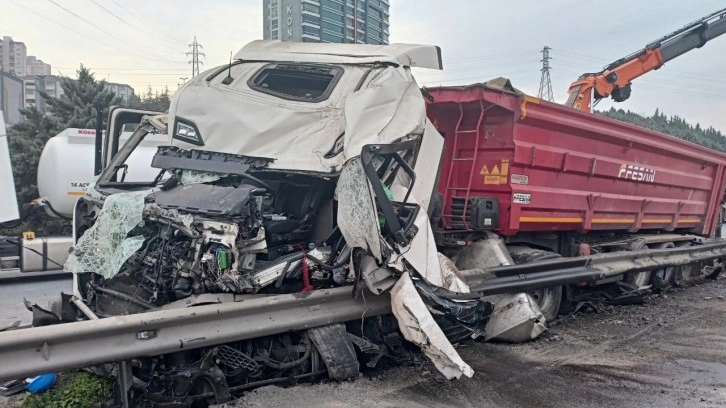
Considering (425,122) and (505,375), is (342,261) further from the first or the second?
(505,375)

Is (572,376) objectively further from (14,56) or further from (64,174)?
(14,56)

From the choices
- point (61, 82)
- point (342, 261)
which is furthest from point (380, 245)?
point (61, 82)

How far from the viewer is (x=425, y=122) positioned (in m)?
4.29

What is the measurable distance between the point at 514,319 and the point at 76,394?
11.1 ft

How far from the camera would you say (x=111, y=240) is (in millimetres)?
3779

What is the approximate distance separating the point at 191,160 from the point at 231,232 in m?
1.04

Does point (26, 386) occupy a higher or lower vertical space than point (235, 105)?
lower

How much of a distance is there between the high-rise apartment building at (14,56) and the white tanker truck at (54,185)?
6358 centimetres

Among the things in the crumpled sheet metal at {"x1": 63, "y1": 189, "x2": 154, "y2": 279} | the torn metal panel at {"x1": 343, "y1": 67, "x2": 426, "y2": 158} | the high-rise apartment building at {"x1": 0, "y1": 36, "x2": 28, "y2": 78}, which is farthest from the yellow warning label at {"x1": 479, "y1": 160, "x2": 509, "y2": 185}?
the high-rise apartment building at {"x1": 0, "y1": 36, "x2": 28, "y2": 78}

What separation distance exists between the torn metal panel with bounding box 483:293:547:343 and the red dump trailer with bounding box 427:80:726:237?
727 mm

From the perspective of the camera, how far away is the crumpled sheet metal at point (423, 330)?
347 centimetres

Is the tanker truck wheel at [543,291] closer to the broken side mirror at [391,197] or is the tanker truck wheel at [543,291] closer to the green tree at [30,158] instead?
the broken side mirror at [391,197]

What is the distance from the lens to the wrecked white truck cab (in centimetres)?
354

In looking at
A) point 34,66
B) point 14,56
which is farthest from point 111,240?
point 34,66
